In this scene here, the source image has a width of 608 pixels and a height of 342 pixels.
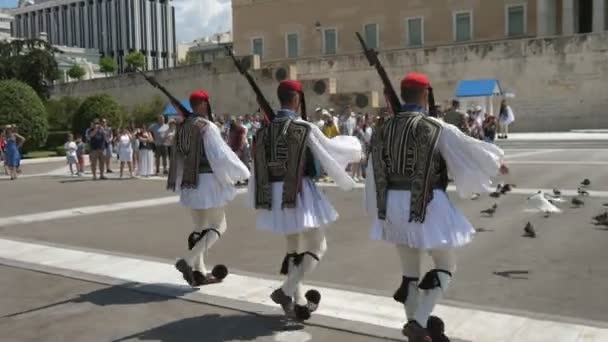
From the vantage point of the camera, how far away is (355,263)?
860cm

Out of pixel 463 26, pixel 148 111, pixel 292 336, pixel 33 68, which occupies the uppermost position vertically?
pixel 463 26

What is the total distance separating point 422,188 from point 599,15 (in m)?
48.3

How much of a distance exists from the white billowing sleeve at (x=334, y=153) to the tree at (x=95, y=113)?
34.3 metres

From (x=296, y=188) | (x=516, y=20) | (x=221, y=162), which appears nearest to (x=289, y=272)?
(x=296, y=188)

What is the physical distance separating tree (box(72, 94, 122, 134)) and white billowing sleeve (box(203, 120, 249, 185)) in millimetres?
32912

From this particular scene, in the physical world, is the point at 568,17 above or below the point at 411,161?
above

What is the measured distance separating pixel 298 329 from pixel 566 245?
4801 millimetres

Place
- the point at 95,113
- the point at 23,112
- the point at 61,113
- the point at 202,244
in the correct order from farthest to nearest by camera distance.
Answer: the point at 61,113, the point at 95,113, the point at 23,112, the point at 202,244

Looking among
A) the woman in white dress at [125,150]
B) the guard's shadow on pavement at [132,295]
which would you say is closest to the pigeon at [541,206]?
the guard's shadow on pavement at [132,295]

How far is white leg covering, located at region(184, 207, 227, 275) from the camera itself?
729cm

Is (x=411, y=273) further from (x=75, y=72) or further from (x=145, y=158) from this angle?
(x=75, y=72)

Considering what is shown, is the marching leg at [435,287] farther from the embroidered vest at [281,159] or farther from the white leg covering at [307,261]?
the embroidered vest at [281,159]

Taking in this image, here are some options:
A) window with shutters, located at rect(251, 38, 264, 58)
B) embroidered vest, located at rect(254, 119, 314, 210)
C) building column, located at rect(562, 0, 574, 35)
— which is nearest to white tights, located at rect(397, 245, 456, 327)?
embroidered vest, located at rect(254, 119, 314, 210)

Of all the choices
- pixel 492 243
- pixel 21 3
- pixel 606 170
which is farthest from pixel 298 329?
pixel 21 3
